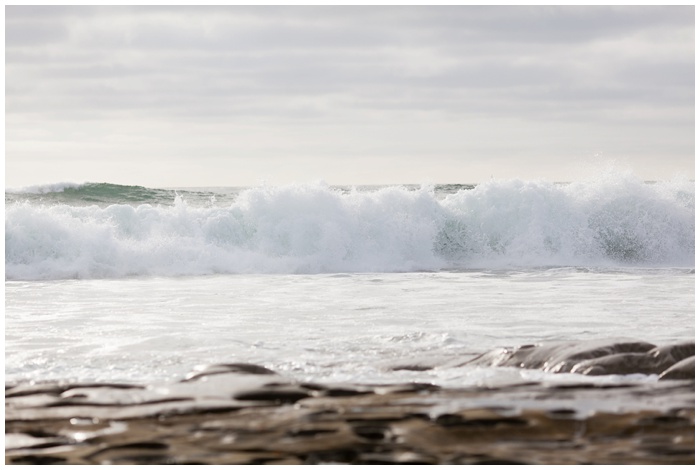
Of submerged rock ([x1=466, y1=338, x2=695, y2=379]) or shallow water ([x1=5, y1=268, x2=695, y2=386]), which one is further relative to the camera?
shallow water ([x1=5, y1=268, x2=695, y2=386])

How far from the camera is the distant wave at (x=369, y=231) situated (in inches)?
544

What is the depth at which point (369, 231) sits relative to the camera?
15383mm

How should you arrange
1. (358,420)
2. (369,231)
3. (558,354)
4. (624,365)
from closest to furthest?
(358,420)
(624,365)
(558,354)
(369,231)

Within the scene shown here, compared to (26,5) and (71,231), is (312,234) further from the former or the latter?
(26,5)

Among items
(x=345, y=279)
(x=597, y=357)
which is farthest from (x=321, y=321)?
(x=345, y=279)

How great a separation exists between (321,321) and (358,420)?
3.51m

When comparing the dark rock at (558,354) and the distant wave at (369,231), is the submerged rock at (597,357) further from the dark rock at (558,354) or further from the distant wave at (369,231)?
the distant wave at (369,231)

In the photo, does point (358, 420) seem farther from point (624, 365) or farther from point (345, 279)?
point (345, 279)

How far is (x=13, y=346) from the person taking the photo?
6316 mm

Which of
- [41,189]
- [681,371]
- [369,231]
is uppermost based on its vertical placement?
[41,189]

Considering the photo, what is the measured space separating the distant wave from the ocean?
0.04m

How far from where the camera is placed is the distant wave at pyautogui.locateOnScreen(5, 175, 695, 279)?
13812mm

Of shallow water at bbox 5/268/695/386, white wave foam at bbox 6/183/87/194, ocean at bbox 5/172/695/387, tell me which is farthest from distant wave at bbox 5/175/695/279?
white wave foam at bbox 6/183/87/194

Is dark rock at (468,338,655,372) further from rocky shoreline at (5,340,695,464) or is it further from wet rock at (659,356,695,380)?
wet rock at (659,356,695,380)
